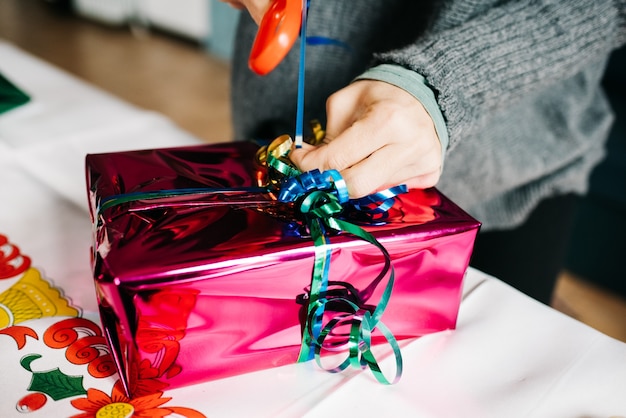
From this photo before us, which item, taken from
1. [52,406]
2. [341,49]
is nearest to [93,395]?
[52,406]

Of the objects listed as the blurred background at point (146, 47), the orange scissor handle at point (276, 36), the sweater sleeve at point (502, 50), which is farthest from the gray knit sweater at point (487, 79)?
the blurred background at point (146, 47)

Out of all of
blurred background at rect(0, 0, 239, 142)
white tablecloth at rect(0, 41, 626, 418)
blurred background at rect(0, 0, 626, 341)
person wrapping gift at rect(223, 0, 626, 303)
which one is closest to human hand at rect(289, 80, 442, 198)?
person wrapping gift at rect(223, 0, 626, 303)

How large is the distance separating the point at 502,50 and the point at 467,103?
0.23 ft

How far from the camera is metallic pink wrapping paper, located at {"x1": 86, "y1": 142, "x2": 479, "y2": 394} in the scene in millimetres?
362

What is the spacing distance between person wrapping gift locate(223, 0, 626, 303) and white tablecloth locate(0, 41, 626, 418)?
14 centimetres

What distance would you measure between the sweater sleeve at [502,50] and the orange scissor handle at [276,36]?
12 centimetres

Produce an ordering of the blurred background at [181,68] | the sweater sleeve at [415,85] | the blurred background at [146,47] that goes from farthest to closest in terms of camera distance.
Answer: the blurred background at [146,47], the blurred background at [181,68], the sweater sleeve at [415,85]

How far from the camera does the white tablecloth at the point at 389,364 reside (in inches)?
15.6

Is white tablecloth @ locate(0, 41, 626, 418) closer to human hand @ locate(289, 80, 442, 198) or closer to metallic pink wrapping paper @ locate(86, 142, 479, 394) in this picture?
metallic pink wrapping paper @ locate(86, 142, 479, 394)

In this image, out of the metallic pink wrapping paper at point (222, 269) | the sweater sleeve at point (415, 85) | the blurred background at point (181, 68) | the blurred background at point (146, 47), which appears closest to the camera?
the metallic pink wrapping paper at point (222, 269)

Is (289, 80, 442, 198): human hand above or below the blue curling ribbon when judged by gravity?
above

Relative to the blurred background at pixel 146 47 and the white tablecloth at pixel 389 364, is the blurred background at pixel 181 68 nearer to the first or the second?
the blurred background at pixel 146 47

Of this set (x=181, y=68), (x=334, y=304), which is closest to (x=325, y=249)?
(x=334, y=304)

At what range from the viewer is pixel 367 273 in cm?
42
